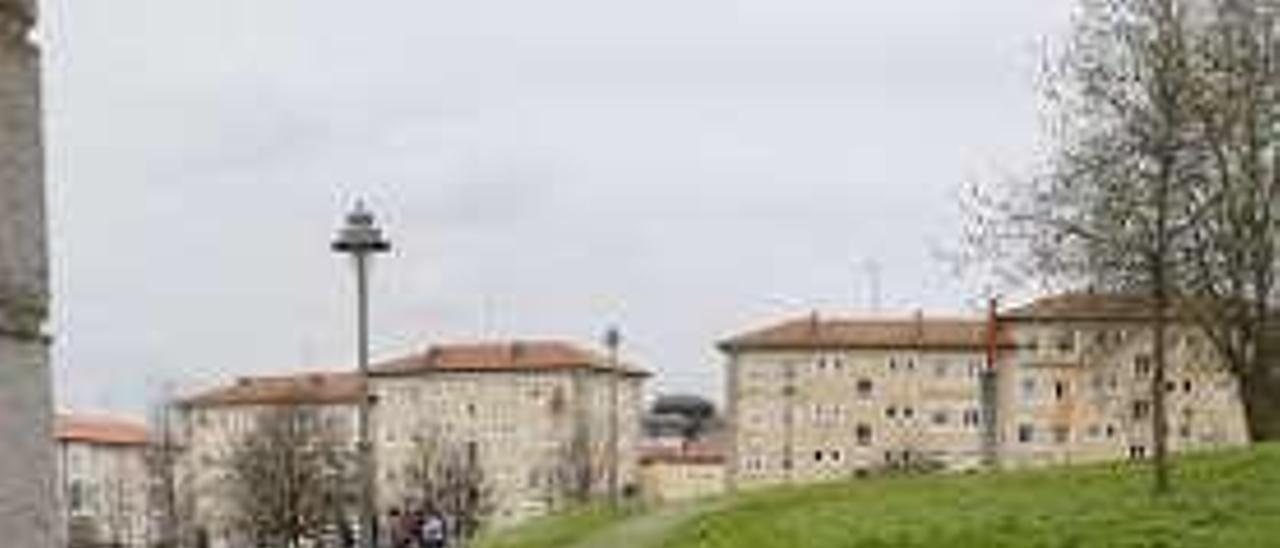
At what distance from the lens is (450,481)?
131m

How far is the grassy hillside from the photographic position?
30297mm

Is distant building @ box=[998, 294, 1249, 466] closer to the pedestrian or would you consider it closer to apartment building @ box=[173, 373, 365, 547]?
the pedestrian

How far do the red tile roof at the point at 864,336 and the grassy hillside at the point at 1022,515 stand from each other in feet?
441

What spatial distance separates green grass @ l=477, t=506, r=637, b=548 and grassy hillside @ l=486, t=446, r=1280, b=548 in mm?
123

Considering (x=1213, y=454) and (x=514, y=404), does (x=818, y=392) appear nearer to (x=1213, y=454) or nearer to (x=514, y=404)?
(x=514, y=404)

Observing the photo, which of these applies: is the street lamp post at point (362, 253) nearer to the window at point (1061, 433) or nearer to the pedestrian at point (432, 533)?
the pedestrian at point (432, 533)

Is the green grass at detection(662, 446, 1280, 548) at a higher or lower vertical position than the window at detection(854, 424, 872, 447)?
higher

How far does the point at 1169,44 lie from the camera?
46781 millimetres

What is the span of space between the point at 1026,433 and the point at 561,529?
4926 inches

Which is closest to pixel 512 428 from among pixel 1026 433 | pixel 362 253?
pixel 1026 433

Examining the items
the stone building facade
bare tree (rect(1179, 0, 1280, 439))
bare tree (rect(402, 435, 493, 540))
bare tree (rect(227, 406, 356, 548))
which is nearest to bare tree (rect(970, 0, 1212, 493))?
bare tree (rect(1179, 0, 1280, 439))

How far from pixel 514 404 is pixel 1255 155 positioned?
495 feet

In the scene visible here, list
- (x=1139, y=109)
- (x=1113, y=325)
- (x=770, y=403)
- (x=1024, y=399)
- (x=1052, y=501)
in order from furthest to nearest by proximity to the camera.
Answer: (x=770, y=403), (x=1024, y=399), (x=1113, y=325), (x=1139, y=109), (x=1052, y=501)

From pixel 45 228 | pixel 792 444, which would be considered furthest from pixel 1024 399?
pixel 45 228
